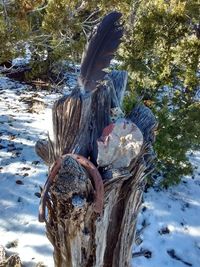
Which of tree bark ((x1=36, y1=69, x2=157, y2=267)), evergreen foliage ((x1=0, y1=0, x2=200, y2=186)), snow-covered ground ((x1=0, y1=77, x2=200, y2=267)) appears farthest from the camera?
evergreen foliage ((x1=0, y1=0, x2=200, y2=186))

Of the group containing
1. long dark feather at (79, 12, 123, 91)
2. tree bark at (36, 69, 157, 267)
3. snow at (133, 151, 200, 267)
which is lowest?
snow at (133, 151, 200, 267)

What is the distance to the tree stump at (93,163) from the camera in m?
1.39

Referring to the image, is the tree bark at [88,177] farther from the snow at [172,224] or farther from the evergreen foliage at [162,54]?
the evergreen foliage at [162,54]

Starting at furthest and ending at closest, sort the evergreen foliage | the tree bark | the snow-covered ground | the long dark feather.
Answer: the evergreen foliage → the snow-covered ground → the long dark feather → the tree bark

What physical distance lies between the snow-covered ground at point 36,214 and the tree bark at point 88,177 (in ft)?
5.58

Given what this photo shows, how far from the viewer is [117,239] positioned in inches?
70.0

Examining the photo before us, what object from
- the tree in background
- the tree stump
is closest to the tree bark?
the tree stump

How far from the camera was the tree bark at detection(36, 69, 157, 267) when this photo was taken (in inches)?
53.9

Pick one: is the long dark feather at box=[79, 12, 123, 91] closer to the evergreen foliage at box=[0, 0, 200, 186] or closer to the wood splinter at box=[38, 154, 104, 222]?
the wood splinter at box=[38, 154, 104, 222]

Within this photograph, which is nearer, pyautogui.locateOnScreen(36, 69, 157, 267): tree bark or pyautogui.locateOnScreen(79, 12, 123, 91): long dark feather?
pyautogui.locateOnScreen(36, 69, 157, 267): tree bark

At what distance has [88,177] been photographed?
4.54 ft

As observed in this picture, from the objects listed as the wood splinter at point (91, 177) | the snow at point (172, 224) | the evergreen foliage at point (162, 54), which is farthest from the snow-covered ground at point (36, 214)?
the wood splinter at point (91, 177)

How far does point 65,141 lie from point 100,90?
0.29 m

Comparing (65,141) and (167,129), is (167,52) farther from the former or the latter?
(65,141)
